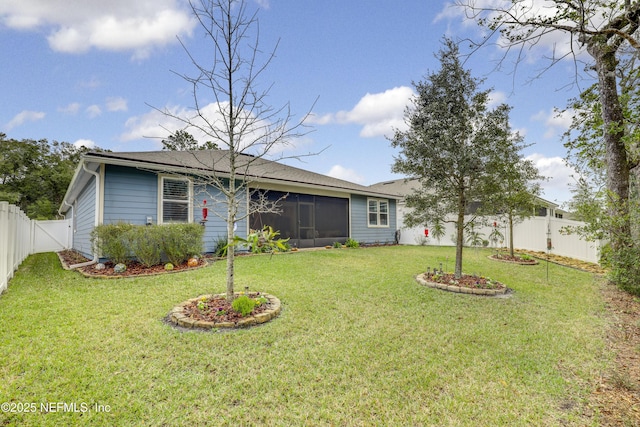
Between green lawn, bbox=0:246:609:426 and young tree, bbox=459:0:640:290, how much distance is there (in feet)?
5.46

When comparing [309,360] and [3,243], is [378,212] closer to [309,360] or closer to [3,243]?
[309,360]

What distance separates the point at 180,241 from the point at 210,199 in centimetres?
248

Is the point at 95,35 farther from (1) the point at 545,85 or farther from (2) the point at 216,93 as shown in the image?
(1) the point at 545,85


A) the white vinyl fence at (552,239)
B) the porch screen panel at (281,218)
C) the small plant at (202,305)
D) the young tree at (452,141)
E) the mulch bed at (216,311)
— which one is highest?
the young tree at (452,141)

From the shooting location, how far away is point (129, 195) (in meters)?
7.58

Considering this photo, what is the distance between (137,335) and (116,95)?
40.2 feet

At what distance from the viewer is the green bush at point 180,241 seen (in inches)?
268

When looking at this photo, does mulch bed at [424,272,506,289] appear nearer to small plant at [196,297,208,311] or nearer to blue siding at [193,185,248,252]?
small plant at [196,297,208,311]

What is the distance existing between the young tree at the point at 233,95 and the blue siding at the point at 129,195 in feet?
14.3

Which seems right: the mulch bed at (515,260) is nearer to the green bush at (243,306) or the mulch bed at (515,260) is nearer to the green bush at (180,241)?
the green bush at (243,306)

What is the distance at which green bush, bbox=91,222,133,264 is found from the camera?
6.38m

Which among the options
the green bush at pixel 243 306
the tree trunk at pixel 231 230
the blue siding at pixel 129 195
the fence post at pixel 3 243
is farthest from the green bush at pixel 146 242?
the green bush at pixel 243 306

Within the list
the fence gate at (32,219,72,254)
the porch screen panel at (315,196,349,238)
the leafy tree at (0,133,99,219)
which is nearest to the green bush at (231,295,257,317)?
the porch screen panel at (315,196,349,238)

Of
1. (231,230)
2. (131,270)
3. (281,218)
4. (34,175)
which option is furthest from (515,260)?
(34,175)
